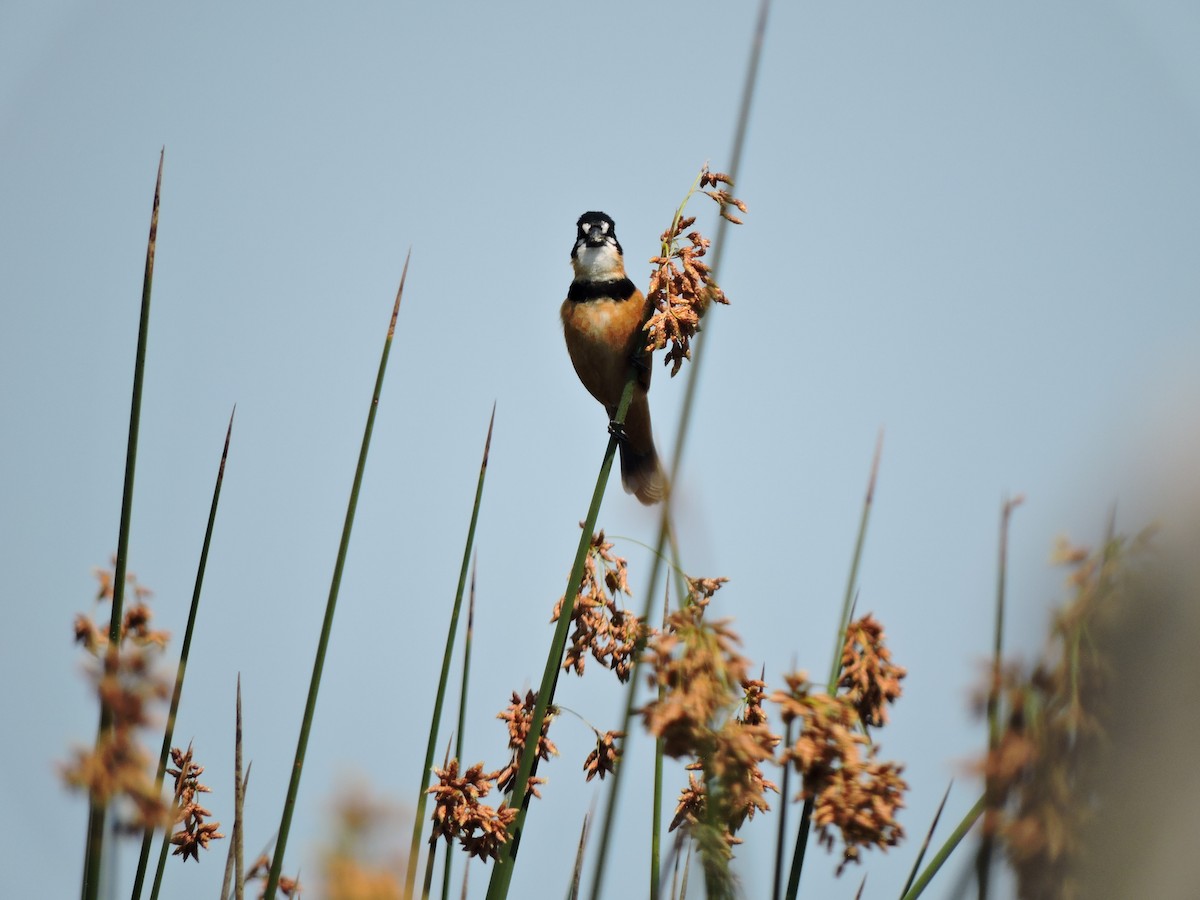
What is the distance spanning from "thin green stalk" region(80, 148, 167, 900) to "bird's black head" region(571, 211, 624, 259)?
3.27m

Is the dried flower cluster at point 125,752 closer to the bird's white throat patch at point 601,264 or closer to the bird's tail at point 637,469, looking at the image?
the bird's white throat patch at point 601,264

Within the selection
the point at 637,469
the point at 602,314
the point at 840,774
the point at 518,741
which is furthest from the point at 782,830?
the point at 637,469

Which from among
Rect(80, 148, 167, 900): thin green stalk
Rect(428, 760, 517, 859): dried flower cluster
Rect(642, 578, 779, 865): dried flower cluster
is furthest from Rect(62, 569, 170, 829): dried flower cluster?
Rect(428, 760, 517, 859): dried flower cluster

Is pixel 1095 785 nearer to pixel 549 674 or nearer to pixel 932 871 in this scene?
pixel 932 871

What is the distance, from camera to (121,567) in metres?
1.56

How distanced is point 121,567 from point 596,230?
390cm

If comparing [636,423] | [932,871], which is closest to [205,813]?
[932,871]

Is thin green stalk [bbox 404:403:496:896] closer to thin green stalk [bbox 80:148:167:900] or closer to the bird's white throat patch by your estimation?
thin green stalk [bbox 80:148:167:900]

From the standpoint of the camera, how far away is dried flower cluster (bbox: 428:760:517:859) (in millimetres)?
1971

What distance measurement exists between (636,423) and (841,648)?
4164 millimetres

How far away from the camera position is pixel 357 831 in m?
0.77

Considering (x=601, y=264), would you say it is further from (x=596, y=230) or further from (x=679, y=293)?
(x=679, y=293)

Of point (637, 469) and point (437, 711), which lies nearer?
point (437, 711)

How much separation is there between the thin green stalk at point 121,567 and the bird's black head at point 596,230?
10.7ft
